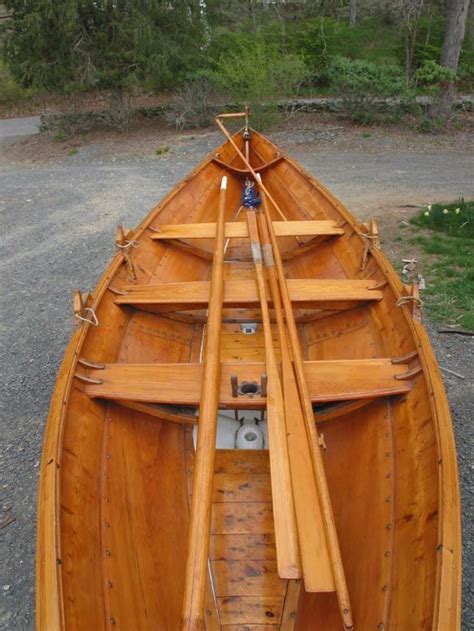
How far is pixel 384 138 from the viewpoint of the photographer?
11984 millimetres

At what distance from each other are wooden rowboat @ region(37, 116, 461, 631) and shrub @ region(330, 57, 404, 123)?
9.98m

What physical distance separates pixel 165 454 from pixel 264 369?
740mm

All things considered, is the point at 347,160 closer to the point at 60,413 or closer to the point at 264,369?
the point at 264,369

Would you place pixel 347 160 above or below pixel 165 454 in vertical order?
above

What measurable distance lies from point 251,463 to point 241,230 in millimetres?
2409

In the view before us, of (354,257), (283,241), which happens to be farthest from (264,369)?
(283,241)

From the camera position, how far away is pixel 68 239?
296 inches

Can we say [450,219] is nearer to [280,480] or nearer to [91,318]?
[91,318]

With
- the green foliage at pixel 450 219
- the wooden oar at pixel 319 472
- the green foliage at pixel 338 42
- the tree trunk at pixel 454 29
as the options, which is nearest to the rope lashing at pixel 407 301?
the wooden oar at pixel 319 472

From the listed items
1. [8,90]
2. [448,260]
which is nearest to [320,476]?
[448,260]

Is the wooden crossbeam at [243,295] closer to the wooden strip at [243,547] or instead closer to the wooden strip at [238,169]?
the wooden strip at [243,547]

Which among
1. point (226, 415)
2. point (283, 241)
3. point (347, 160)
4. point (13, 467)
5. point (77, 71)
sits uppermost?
point (77, 71)

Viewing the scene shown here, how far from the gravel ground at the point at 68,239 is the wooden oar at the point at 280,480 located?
1.37 metres

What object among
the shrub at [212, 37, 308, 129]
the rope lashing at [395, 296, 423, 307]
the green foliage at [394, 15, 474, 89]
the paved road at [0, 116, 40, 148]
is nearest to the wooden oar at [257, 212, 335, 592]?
the rope lashing at [395, 296, 423, 307]
